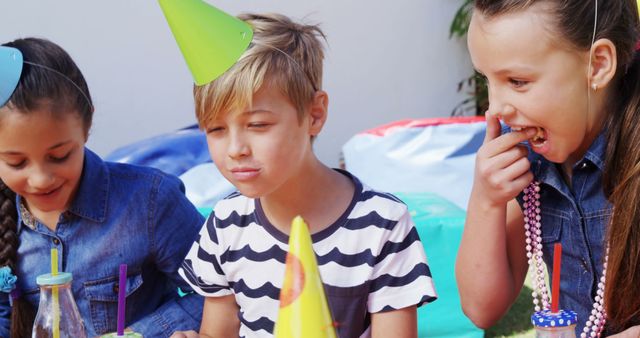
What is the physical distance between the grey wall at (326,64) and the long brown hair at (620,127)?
172 centimetres

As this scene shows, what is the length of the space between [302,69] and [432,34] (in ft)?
10.3

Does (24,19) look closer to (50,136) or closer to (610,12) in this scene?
(50,136)

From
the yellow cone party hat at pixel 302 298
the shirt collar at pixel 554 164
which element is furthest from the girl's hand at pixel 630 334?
the yellow cone party hat at pixel 302 298

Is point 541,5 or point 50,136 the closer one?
point 541,5

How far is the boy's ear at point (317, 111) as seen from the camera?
→ 1.35 meters

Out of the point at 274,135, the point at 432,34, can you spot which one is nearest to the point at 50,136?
the point at 274,135

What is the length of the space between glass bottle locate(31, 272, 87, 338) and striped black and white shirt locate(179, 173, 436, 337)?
10.9 inches

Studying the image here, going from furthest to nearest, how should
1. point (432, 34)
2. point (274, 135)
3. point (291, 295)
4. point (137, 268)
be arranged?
point (432, 34), point (137, 268), point (274, 135), point (291, 295)

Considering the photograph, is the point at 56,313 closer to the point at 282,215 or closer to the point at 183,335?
the point at 183,335

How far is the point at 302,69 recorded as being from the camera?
1.32m

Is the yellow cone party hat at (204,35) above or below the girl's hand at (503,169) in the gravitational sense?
above

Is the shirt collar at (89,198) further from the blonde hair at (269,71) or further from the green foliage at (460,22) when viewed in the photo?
the green foliage at (460,22)

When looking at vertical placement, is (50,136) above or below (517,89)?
below

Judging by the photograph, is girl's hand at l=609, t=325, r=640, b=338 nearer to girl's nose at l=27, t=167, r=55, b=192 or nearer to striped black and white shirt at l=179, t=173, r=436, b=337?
striped black and white shirt at l=179, t=173, r=436, b=337
